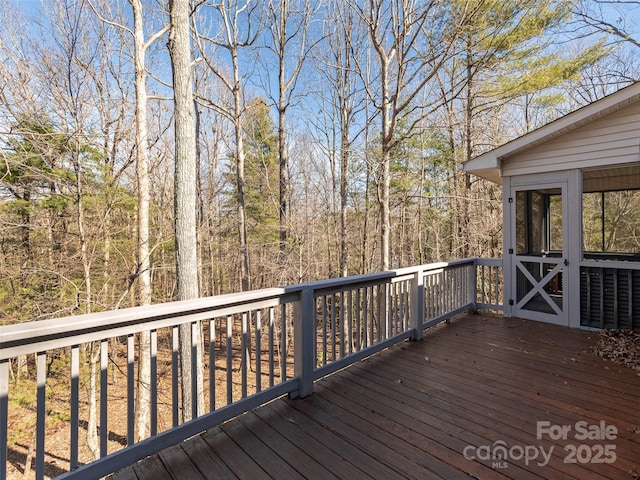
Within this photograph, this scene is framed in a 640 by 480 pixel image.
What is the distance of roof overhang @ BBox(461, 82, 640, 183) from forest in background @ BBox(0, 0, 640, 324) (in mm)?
1899

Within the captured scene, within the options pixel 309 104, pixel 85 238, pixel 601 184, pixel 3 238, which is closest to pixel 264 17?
pixel 309 104

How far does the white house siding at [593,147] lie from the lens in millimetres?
4137

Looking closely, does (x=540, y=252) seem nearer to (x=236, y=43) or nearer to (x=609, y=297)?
(x=609, y=297)

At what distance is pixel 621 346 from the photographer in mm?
3762

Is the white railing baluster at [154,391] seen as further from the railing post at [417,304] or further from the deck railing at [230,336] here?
the railing post at [417,304]

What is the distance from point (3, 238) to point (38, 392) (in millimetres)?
8168

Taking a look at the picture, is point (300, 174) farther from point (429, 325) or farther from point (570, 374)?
point (570, 374)

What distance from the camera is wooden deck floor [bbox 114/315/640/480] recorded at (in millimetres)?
1874

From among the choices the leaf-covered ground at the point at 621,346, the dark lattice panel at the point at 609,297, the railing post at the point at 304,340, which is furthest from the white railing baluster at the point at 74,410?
the dark lattice panel at the point at 609,297

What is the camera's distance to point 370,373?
317 centimetres

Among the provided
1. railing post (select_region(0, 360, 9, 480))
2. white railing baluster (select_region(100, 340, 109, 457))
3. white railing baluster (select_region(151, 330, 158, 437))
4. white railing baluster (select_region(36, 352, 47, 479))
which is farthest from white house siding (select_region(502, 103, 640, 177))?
railing post (select_region(0, 360, 9, 480))

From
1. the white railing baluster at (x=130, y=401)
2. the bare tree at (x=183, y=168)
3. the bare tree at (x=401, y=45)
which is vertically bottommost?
the white railing baluster at (x=130, y=401)

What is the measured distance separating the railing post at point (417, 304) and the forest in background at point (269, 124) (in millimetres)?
3665

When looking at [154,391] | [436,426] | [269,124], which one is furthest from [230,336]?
[269,124]
